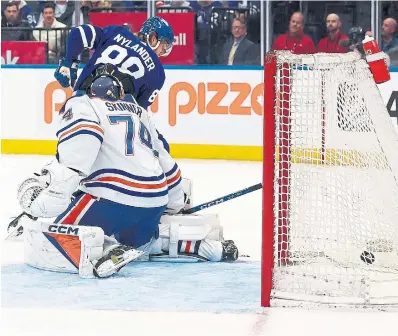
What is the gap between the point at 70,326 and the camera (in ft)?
10.9

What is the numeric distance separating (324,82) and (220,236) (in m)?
1.03

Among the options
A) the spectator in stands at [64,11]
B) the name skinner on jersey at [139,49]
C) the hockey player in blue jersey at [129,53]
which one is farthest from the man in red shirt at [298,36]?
the name skinner on jersey at [139,49]

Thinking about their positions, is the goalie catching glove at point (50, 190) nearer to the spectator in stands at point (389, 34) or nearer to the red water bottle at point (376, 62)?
the red water bottle at point (376, 62)

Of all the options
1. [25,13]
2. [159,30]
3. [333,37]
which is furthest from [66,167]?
[25,13]

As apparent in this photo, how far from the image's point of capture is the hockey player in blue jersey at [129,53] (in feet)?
15.3

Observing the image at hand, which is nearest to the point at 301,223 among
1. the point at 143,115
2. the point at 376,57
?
the point at 376,57

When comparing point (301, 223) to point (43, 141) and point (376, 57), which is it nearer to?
point (376, 57)

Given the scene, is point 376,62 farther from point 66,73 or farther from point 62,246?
point 66,73

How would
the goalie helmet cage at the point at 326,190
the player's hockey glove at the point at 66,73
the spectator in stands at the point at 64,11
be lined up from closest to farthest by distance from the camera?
the goalie helmet cage at the point at 326,190 → the player's hockey glove at the point at 66,73 → the spectator in stands at the point at 64,11

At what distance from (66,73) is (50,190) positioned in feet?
3.79

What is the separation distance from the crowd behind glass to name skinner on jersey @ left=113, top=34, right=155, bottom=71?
11.1ft

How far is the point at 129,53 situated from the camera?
469 centimetres

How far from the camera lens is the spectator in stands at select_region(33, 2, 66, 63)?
28.7 ft

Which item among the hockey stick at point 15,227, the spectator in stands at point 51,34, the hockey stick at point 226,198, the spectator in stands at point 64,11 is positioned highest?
the spectator in stands at point 64,11
